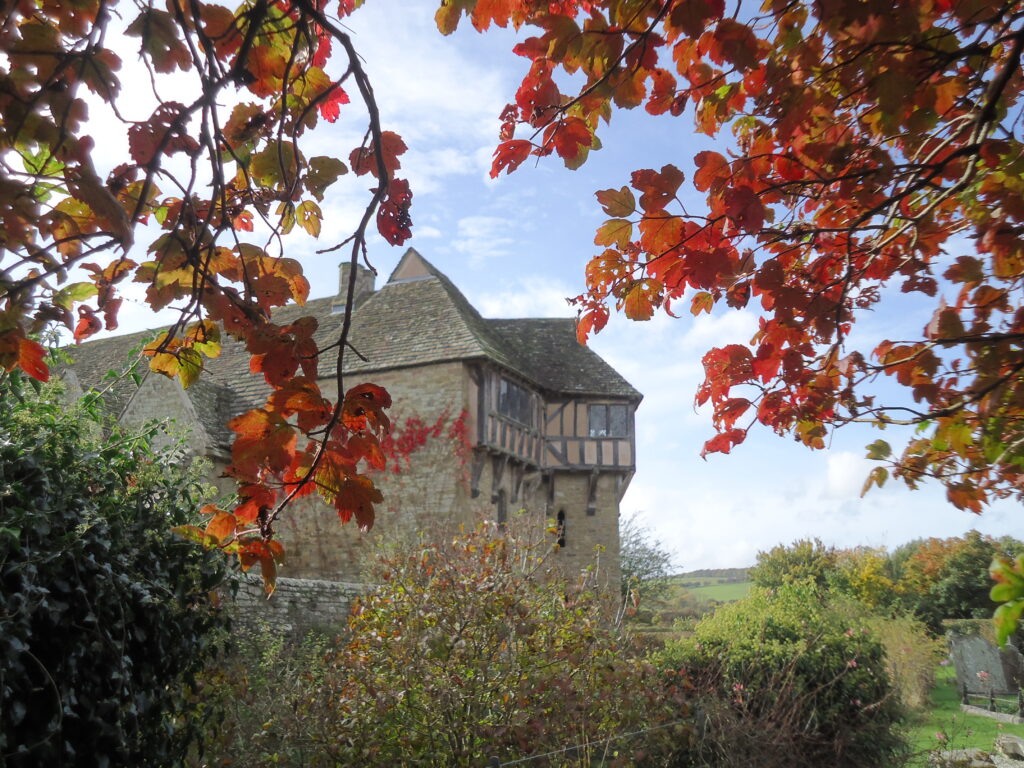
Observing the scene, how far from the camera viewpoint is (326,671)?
589 cm

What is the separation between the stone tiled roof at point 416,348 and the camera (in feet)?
52.3

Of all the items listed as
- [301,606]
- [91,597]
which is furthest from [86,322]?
[301,606]

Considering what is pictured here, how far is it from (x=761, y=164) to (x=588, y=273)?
0.67m

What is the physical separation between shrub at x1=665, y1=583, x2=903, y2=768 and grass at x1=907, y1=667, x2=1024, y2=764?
2.07ft

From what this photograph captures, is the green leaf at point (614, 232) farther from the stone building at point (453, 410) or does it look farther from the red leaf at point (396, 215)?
the stone building at point (453, 410)

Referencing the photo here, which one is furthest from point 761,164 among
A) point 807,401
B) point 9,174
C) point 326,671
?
point 326,671

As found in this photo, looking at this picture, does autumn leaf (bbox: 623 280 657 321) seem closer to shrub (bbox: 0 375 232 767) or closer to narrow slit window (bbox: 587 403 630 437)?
shrub (bbox: 0 375 232 767)

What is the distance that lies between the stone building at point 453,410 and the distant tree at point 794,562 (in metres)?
8.05

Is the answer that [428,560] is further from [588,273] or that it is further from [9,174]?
[9,174]

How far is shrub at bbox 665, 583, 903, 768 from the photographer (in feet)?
23.8

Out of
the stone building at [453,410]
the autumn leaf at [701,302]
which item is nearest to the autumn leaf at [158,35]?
the autumn leaf at [701,302]

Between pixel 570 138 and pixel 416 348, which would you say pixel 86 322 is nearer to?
pixel 570 138

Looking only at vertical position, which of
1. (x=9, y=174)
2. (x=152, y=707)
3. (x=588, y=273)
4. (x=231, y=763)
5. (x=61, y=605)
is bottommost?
(x=231, y=763)

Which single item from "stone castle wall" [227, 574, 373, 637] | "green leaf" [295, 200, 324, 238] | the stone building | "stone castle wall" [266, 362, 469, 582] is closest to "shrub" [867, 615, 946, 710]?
the stone building
